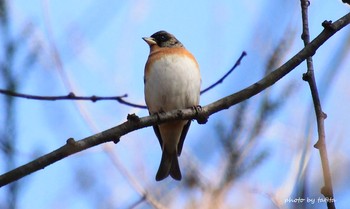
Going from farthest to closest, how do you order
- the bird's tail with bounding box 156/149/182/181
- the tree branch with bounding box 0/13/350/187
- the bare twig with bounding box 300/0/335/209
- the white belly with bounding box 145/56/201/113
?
the white belly with bounding box 145/56/201/113 → the bird's tail with bounding box 156/149/182/181 → the tree branch with bounding box 0/13/350/187 → the bare twig with bounding box 300/0/335/209

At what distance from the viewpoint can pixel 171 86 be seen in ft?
17.6

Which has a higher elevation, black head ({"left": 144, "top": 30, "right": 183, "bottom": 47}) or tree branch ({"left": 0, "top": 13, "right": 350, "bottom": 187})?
tree branch ({"left": 0, "top": 13, "right": 350, "bottom": 187})

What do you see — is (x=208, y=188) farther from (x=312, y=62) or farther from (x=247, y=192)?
(x=312, y=62)

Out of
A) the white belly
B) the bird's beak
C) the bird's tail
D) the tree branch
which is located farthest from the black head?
the tree branch

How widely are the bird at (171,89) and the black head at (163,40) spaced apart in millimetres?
506

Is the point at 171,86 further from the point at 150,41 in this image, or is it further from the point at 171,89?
the point at 150,41

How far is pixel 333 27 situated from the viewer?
10.2ft

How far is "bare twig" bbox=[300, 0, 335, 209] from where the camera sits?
209 cm

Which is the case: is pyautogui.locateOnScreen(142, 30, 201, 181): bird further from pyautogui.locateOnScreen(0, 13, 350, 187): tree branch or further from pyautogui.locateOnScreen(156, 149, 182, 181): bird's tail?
pyautogui.locateOnScreen(0, 13, 350, 187): tree branch

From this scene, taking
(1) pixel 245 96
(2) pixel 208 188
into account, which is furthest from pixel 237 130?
(1) pixel 245 96

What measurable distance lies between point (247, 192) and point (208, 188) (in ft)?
1.69

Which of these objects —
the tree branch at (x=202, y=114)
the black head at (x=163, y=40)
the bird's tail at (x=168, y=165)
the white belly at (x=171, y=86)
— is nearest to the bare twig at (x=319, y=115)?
the tree branch at (x=202, y=114)

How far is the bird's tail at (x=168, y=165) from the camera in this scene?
15.5 feet

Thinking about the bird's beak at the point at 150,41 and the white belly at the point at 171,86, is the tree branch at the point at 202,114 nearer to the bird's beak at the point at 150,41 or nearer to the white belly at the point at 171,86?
the white belly at the point at 171,86
